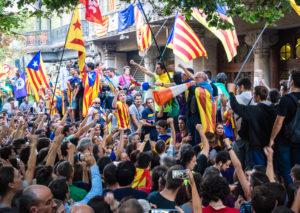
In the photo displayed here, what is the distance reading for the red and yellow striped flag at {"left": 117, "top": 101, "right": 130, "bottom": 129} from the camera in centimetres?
1035

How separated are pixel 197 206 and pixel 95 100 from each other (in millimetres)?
7817

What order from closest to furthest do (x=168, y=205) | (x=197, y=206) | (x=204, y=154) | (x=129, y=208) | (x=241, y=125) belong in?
(x=129, y=208)
(x=197, y=206)
(x=168, y=205)
(x=204, y=154)
(x=241, y=125)

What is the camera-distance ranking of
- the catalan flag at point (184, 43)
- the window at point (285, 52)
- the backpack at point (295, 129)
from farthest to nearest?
the window at point (285, 52) → the catalan flag at point (184, 43) → the backpack at point (295, 129)

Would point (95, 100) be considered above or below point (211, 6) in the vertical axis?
below

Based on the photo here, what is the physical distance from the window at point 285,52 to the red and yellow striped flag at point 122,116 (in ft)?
19.7

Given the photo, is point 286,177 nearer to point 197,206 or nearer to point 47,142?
point 197,206

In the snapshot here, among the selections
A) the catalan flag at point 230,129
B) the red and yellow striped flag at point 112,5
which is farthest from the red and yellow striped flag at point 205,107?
the red and yellow striped flag at point 112,5

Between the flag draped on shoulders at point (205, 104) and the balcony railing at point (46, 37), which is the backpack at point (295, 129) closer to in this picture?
the flag draped on shoulders at point (205, 104)

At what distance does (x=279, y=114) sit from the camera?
5.59 metres

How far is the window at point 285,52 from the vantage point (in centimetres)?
1380

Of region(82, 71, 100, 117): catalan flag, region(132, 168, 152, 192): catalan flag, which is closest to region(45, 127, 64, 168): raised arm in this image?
region(132, 168, 152, 192): catalan flag

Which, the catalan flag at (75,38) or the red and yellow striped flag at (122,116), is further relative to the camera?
the catalan flag at (75,38)

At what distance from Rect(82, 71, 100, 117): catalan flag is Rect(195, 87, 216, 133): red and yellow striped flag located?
4767 millimetres

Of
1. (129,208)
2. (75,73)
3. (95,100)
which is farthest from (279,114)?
(75,73)
